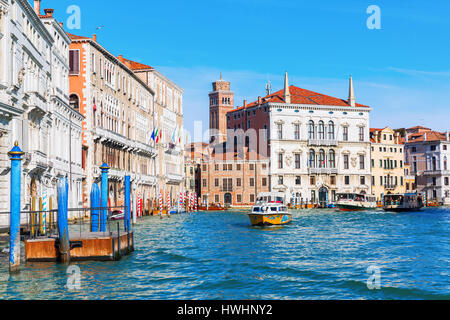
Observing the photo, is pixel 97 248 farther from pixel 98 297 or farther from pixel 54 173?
pixel 54 173

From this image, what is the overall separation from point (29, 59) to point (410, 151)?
65079mm

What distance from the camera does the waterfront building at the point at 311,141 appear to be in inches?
2601

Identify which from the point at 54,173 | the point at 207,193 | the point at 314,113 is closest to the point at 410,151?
the point at 314,113

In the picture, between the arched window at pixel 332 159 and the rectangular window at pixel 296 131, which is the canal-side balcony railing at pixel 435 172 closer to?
the arched window at pixel 332 159

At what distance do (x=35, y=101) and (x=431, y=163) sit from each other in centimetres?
6475

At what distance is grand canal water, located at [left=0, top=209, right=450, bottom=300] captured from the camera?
11.7 metres

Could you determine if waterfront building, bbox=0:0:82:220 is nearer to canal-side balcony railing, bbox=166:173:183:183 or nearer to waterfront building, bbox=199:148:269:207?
canal-side balcony railing, bbox=166:173:183:183

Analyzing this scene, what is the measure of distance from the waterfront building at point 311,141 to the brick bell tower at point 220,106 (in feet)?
105

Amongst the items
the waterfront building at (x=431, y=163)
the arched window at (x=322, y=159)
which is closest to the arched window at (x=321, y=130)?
the arched window at (x=322, y=159)

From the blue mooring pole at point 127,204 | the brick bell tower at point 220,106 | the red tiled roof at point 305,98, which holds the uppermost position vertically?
the brick bell tower at point 220,106

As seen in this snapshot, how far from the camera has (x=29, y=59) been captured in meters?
24.0

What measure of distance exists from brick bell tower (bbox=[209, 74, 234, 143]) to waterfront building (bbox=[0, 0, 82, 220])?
70.0m

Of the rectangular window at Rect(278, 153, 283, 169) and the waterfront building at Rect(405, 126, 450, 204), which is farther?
the waterfront building at Rect(405, 126, 450, 204)

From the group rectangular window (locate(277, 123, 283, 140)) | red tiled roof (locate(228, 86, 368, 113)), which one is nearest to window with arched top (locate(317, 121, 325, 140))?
red tiled roof (locate(228, 86, 368, 113))
